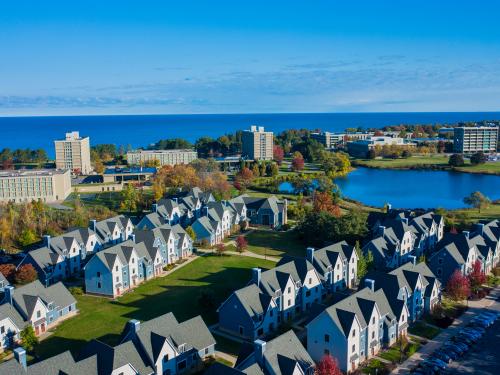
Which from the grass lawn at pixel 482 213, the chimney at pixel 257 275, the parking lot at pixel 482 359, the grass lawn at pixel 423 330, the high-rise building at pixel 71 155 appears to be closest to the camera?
the parking lot at pixel 482 359

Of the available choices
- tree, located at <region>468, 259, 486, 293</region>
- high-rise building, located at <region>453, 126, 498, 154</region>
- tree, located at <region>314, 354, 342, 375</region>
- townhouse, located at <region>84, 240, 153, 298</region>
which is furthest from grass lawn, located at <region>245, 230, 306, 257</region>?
high-rise building, located at <region>453, 126, 498, 154</region>

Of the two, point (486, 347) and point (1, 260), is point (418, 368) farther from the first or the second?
point (1, 260)

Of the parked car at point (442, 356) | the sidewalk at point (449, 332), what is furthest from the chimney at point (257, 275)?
the parked car at point (442, 356)

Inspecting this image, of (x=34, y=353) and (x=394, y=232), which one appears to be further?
(x=394, y=232)

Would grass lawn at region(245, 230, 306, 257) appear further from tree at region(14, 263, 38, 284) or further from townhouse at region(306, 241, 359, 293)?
tree at region(14, 263, 38, 284)

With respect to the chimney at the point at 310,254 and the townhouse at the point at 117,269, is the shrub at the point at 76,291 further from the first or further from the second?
the chimney at the point at 310,254

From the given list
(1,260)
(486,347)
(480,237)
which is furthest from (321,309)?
(1,260)
